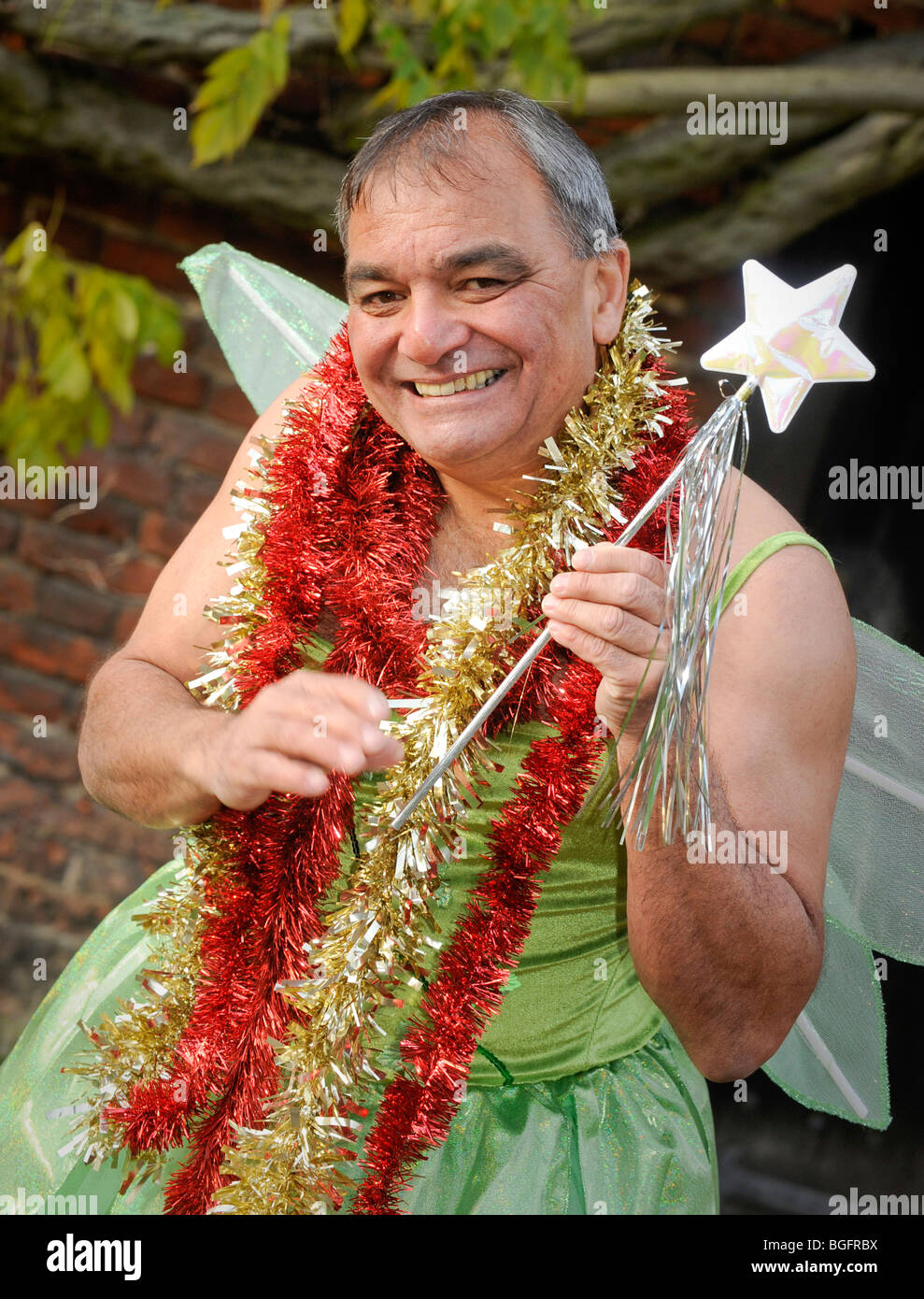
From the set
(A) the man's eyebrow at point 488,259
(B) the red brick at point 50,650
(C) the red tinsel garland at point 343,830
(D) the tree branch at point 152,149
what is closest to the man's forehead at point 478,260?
(A) the man's eyebrow at point 488,259

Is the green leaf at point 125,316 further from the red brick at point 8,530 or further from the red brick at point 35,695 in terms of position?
the red brick at point 35,695

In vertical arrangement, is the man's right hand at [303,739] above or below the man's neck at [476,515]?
below

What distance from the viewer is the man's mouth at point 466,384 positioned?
4.49 ft

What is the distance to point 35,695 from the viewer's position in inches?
113

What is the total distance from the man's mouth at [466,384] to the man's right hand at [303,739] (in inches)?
15.5

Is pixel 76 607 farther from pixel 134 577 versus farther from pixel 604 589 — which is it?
pixel 604 589

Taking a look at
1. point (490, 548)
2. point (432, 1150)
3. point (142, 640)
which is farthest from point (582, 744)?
point (142, 640)

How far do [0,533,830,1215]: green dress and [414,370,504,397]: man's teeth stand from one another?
1.11 feet

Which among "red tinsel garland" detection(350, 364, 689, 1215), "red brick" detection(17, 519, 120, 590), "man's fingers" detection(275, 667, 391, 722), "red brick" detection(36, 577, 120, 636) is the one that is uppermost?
"red brick" detection(17, 519, 120, 590)

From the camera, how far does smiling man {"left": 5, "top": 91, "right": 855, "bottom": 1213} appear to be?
123 centimetres

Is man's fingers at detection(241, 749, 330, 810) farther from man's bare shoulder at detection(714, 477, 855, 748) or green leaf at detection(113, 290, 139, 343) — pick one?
green leaf at detection(113, 290, 139, 343)

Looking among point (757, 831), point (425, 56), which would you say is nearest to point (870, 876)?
point (757, 831)

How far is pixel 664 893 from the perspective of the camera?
48.9 inches

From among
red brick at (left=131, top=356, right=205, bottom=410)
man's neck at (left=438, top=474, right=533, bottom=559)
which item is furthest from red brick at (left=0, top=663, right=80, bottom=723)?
man's neck at (left=438, top=474, right=533, bottom=559)
